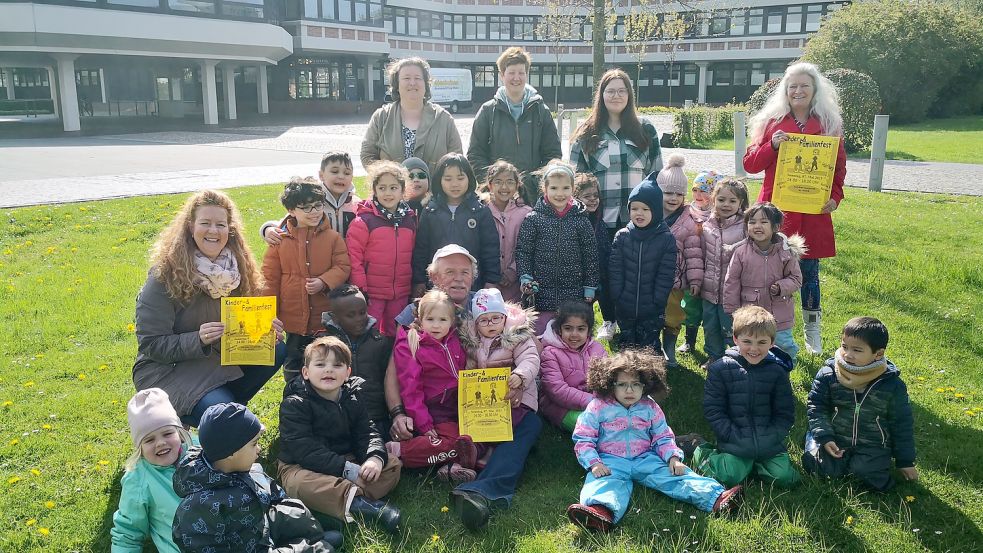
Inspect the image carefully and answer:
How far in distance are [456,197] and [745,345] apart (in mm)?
2382

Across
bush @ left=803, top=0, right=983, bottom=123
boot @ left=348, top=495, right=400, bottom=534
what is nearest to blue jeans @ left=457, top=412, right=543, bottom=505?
boot @ left=348, top=495, right=400, bottom=534

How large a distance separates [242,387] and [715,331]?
11.8ft

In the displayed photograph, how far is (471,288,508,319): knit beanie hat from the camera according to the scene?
183 inches

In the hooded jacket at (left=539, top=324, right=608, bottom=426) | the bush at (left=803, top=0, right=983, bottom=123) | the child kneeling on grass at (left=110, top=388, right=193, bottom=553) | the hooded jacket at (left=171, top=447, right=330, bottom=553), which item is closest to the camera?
the hooded jacket at (left=171, top=447, right=330, bottom=553)

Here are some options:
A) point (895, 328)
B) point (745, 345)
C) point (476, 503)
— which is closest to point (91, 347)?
point (476, 503)

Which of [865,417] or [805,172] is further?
[805,172]

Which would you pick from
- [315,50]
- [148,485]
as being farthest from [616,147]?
[315,50]

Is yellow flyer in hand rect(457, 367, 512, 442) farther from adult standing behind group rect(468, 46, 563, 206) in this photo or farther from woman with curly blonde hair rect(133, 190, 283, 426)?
adult standing behind group rect(468, 46, 563, 206)

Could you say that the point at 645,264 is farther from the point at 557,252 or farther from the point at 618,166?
the point at 618,166

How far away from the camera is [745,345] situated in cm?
432

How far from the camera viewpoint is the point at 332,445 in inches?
164

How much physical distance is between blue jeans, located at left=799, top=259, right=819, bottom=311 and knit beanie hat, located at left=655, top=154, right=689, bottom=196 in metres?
1.22

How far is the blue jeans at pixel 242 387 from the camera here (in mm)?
4289

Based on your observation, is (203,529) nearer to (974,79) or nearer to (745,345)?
(745,345)
